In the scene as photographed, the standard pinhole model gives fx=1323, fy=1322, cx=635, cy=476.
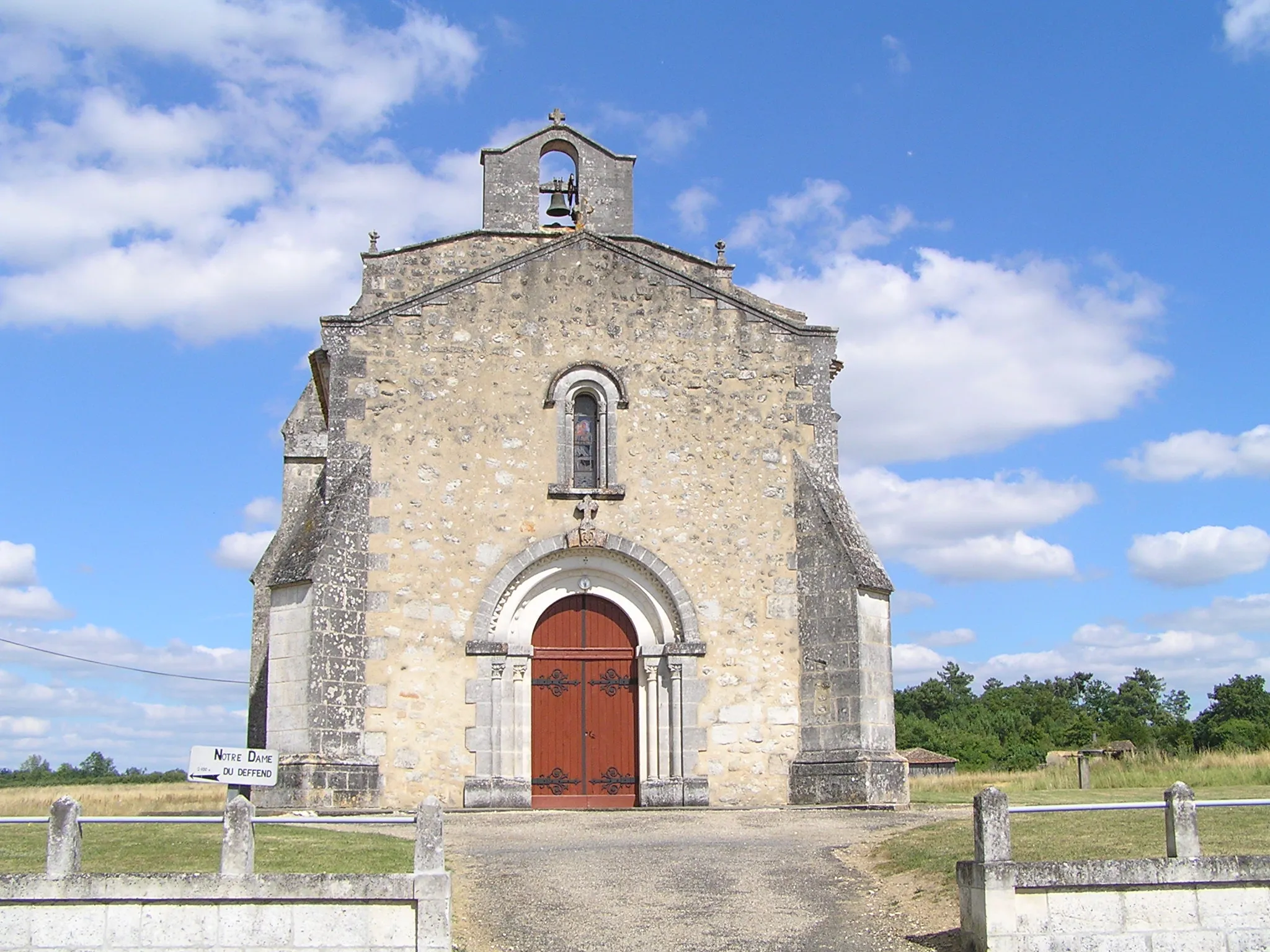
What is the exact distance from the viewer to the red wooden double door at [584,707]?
58.5 feet

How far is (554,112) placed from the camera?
72.5ft

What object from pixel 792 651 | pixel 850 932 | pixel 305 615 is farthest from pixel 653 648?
pixel 850 932

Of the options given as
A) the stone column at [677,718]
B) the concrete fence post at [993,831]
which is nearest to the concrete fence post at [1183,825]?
the concrete fence post at [993,831]

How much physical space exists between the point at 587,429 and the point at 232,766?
9.96 m

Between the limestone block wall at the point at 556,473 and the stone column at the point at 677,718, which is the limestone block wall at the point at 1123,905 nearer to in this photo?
the stone column at the point at 677,718

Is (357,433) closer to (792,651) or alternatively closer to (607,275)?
(607,275)

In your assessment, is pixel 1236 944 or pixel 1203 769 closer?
pixel 1236 944

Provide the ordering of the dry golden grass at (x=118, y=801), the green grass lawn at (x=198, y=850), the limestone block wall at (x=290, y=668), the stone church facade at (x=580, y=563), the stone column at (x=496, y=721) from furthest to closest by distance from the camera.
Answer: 1. the dry golden grass at (x=118, y=801)
2. the stone column at (x=496, y=721)
3. the stone church facade at (x=580, y=563)
4. the limestone block wall at (x=290, y=668)
5. the green grass lawn at (x=198, y=850)

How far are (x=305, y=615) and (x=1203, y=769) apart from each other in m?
14.2

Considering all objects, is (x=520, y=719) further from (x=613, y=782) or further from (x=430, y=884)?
(x=430, y=884)

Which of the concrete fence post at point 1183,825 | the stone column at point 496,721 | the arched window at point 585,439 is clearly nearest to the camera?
the concrete fence post at point 1183,825

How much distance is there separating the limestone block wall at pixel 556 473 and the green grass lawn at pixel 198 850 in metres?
4.02

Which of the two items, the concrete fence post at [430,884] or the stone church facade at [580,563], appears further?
the stone church facade at [580,563]

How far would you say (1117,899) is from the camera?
907cm
